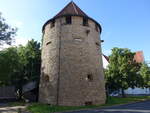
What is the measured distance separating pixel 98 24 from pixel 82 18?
2.97 metres

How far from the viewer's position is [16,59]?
2383 cm

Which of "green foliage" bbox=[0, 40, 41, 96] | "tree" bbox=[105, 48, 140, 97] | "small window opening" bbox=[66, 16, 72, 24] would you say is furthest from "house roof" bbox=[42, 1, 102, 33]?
"tree" bbox=[105, 48, 140, 97]

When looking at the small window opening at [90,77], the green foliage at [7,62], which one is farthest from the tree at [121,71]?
the green foliage at [7,62]

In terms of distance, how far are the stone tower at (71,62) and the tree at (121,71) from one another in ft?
29.9

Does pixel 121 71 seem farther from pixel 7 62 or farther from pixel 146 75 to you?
pixel 7 62

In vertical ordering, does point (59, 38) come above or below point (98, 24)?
below

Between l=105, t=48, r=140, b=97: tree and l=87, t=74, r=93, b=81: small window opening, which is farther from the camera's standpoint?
l=105, t=48, r=140, b=97: tree

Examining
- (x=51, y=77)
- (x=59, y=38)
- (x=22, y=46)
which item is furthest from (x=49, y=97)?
(x=22, y=46)

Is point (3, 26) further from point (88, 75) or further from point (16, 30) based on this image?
point (88, 75)

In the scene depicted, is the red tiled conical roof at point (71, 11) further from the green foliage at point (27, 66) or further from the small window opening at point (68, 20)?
the green foliage at point (27, 66)

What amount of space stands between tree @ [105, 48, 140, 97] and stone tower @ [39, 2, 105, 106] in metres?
9.10

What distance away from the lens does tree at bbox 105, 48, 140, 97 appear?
30250 millimetres

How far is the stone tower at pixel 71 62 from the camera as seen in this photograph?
1980 cm

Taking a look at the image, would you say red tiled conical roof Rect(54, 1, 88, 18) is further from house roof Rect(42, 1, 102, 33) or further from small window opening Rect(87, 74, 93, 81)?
small window opening Rect(87, 74, 93, 81)
